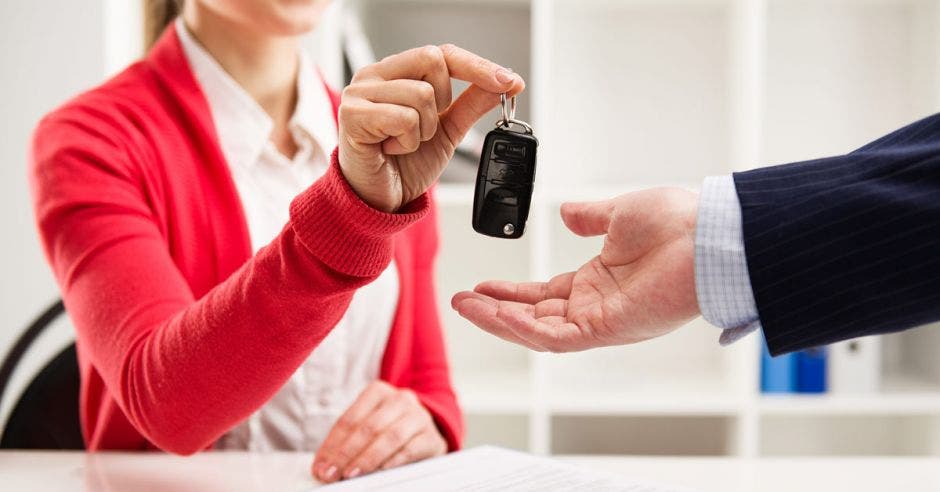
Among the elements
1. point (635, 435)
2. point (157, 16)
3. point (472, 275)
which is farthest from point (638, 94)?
point (157, 16)

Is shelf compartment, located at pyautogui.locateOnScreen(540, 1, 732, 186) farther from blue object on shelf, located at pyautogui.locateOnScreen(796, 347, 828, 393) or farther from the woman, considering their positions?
the woman

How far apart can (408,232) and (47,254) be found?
50 centimetres

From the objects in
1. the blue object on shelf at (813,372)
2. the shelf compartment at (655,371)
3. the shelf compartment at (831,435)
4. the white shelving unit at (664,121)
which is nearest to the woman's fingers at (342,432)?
the shelf compartment at (655,371)

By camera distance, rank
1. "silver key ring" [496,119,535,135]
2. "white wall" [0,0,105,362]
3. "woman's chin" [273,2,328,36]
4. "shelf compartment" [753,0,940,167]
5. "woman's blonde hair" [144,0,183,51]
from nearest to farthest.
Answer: "silver key ring" [496,119,535,135], "woman's chin" [273,2,328,36], "woman's blonde hair" [144,0,183,51], "white wall" [0,0,105,362], "shelf compartment" [753,0,940,167]

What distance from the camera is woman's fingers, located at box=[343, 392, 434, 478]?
91cm

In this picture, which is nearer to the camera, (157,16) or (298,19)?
(298,19)

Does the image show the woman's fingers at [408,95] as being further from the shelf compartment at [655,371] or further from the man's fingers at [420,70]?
the shelf compartment at [655,371]

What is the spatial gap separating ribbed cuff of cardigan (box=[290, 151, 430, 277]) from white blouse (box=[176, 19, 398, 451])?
369mm

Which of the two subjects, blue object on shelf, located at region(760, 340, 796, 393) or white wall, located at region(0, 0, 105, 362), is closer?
blue object on shelf, located at region(760, 340, 796, 393)

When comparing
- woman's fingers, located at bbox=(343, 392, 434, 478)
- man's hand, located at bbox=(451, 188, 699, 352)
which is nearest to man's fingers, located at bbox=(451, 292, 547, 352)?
man's hand, located at bbox=(451, 188, 699, 352)

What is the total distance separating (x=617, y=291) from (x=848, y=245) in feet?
0.67

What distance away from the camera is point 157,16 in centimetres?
138

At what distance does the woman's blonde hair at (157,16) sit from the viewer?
4.50ft

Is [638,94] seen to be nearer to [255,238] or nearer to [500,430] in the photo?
[500,430]
